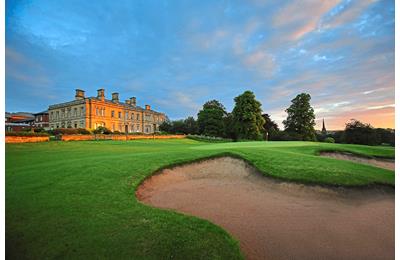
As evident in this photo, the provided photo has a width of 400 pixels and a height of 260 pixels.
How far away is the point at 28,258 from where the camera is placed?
7.82 feet

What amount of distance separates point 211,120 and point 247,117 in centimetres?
847

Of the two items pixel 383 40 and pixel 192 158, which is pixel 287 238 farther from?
pixel 192 158

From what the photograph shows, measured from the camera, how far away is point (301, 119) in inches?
1419

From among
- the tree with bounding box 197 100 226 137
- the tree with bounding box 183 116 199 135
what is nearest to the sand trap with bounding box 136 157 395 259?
the tree with bounding box 197 100 226 137

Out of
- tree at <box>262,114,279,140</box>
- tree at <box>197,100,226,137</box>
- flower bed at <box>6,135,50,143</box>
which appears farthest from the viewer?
tree at <box>262,114,279,140</box>

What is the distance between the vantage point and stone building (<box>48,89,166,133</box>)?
126 feet

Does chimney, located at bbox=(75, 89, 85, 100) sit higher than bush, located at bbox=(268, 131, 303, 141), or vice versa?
chimney, located at bbox=(75, 89, 85, 100)

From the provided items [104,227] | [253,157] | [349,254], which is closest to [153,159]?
[253,157]

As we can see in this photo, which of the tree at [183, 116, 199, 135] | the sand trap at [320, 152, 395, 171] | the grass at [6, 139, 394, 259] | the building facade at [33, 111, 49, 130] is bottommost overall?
the sand trap at [320, 152, 395, 171]

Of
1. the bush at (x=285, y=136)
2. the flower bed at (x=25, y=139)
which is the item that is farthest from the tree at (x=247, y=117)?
the flower bed at (x=25, y=139)

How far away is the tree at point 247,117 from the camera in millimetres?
32531

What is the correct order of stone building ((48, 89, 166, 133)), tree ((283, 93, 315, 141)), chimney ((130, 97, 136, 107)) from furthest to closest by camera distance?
chimney ((130, 97, 136, 107)) → stone building ((48, 89, 166, 133)) → tree ((283, 93, 315, 141))

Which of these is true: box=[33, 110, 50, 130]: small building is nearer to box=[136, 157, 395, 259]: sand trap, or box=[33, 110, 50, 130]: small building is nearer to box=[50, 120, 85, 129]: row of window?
box=[50, 120, 85, 129]: row of window

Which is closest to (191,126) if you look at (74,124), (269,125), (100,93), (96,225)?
(269,125)
